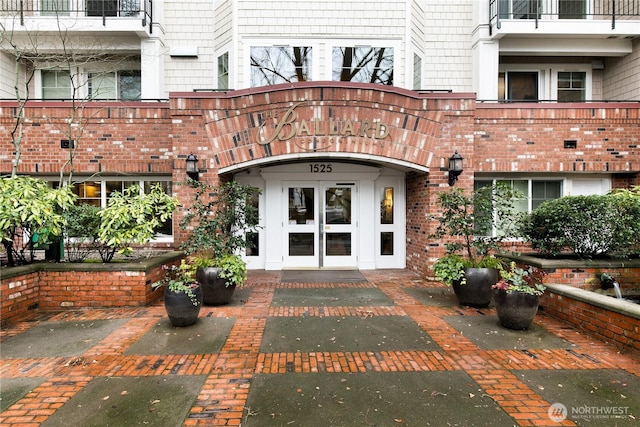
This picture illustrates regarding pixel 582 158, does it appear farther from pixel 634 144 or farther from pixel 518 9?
pixel 518 9

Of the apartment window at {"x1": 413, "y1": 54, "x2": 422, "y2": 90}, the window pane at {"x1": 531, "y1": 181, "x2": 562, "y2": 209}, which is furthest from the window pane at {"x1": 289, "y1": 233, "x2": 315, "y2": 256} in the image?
the window pane at {"x1": 531, "y1": 181, "x2": 562, "y2": 209}

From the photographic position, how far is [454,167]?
7320 millimetres

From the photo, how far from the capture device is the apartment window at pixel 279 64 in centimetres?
865

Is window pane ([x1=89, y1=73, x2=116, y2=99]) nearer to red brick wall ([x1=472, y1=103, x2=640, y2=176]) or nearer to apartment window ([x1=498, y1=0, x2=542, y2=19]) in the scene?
red brick wall ([x1=472, y1=103, x2=640, y2=176])

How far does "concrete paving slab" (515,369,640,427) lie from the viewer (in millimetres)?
2709

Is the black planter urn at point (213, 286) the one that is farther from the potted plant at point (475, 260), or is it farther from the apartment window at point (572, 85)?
the apartment window at point (572, 85)

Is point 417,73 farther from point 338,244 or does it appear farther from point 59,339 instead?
point 59,339

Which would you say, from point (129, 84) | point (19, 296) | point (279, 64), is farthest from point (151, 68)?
point (19, 296)

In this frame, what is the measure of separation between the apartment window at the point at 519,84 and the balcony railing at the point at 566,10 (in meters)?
1.48

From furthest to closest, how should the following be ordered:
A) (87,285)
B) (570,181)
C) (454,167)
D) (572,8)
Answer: (572,8) → (570,181) → (454,167) → (87,285)

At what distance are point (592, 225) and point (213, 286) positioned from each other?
6273 mm

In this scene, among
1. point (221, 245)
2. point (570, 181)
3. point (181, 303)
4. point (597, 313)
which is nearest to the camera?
point (597, 313)

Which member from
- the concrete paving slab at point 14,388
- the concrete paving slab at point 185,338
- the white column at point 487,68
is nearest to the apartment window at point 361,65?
the white column at point 487,68

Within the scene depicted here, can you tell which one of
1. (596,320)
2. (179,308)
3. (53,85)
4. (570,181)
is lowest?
(596,320)
